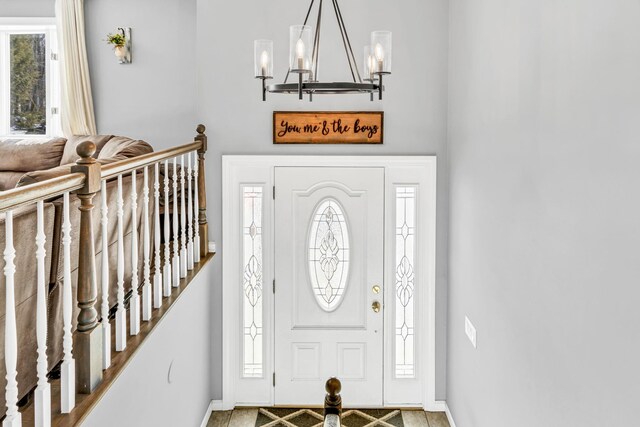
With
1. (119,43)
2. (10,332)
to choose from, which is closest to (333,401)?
(10,332)

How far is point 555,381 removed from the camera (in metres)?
2.56

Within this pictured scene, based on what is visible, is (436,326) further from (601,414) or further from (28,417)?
(28,417)

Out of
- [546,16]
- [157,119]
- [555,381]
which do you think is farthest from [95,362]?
[157,119]

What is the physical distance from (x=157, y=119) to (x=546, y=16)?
3691 mm

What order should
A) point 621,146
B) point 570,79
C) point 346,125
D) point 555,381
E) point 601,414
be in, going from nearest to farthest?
point 621,146 < point 601,414 < point 570,79 < point 555,381 < point 346,125

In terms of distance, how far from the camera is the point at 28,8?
18.0ft

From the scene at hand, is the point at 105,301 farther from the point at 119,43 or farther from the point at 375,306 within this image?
the point at 119,43

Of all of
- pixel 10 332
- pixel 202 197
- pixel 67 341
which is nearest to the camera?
pixel 10 332

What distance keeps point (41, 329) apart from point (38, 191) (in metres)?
0.44

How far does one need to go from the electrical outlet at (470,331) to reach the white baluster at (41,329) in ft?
8.86

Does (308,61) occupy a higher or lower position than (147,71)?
lower

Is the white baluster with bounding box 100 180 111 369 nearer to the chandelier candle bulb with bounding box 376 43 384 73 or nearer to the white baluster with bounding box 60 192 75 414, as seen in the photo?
the white baluster with bounding box 60 192 75 414

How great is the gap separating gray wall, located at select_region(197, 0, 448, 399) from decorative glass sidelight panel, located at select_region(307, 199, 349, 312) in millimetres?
515

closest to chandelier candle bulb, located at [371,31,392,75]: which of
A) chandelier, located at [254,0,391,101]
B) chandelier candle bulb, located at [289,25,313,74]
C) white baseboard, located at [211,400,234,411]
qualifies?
chandelier, located at [254,0,391,101]
